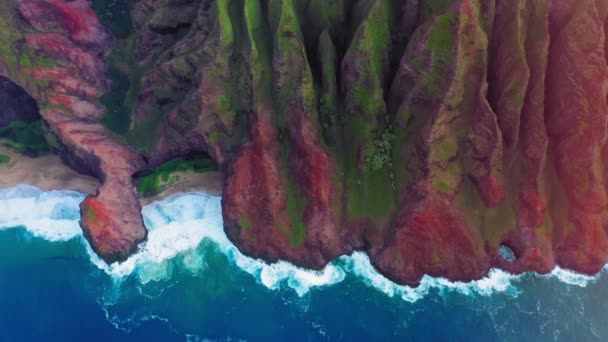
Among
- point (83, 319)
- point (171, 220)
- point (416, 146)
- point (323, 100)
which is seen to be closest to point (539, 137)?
point (416, 146)

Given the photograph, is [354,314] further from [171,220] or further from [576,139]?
[576,139]

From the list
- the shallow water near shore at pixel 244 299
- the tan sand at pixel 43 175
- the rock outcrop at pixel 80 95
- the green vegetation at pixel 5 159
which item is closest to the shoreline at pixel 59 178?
the tan sand at pixel 43 175

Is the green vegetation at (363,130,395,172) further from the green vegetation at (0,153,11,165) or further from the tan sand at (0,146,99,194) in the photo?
the green vegetation at (0,153,11,165)

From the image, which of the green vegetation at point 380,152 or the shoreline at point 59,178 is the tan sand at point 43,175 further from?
the green vegetation at point 380,152

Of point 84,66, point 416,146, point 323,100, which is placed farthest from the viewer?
point 84,66

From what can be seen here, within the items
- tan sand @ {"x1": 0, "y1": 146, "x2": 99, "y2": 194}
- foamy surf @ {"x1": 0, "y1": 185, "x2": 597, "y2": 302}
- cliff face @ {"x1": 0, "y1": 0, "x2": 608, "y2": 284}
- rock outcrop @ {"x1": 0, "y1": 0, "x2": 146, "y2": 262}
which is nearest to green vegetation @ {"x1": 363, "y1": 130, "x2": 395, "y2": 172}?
cliff face @ {"x1": 0, "y1": 0, "x2": 608, "y2": 284}
